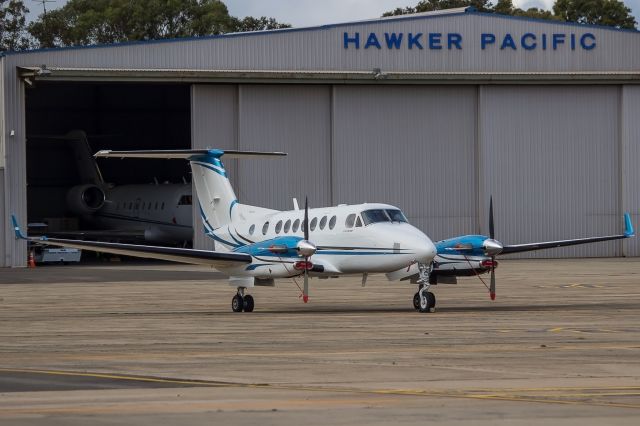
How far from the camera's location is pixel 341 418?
1116 cm

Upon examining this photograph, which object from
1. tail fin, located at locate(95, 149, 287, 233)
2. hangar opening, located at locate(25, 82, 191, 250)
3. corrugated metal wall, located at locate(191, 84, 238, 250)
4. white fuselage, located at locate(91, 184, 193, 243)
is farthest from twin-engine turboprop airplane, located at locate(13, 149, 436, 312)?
hangar opening, located at locate(25, 82, 191, 250)

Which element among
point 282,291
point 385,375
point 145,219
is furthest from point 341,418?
point 145,219

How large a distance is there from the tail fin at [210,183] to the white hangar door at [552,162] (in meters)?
23.9

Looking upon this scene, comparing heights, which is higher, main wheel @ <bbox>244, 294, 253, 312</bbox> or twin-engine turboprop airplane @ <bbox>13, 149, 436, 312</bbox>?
twin-engine turboprop airplane @ <bbox>13, 149, 436, 312</bbox>

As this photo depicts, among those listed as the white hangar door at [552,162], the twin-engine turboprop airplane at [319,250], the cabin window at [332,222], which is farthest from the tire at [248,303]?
the white hangar door at [552,162]

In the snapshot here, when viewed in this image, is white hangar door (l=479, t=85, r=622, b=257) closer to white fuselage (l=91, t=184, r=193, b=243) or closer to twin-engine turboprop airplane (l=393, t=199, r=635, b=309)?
white fuselage (l=91, t=184, r=193, b=243)

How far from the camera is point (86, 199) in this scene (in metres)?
61.7

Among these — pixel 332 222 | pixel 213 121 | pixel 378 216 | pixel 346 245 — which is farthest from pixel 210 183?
pixel 213 121

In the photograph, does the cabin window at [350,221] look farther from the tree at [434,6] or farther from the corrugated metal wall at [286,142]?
the tree at [434,6]

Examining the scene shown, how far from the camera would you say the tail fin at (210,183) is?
30.6 m

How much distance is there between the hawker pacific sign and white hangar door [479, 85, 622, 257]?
6.53 feet

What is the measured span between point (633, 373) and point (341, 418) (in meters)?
4.97

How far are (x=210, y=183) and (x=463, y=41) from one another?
2528cm

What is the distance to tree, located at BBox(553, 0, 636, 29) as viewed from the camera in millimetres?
101562
